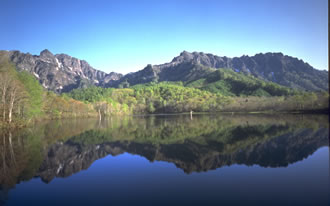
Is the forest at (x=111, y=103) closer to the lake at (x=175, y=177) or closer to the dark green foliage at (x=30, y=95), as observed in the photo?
the dark green foliage at (x=30, y=95)

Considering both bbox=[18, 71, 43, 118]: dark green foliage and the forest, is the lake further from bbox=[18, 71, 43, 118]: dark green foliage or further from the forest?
bbox=[18, 71, 43, 118]: dark green foliage

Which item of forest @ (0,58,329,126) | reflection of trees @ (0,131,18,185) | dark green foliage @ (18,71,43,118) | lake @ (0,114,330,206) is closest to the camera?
lake @ (0,114,330,206)

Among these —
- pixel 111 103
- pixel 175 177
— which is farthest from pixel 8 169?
pixel 111 103

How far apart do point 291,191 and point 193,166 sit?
218 inches

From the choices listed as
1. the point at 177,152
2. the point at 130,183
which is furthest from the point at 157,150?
the point at 130,183

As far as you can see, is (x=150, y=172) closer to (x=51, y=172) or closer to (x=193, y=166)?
(x=193, y=166)

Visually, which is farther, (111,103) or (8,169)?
(111,103)

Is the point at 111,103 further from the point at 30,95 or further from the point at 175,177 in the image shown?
the point at 175,177

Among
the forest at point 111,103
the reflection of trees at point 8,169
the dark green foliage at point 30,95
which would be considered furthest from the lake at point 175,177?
the dark green foliage at point 30,95

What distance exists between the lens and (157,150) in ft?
59.6

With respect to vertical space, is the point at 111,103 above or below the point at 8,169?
above

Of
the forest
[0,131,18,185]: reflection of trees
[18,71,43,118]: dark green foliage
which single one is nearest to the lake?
[0,131,18,185]: reflection of trees

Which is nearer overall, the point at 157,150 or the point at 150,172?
the point at 150,172

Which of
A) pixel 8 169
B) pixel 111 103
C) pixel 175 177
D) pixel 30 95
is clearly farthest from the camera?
pixel 111 103
